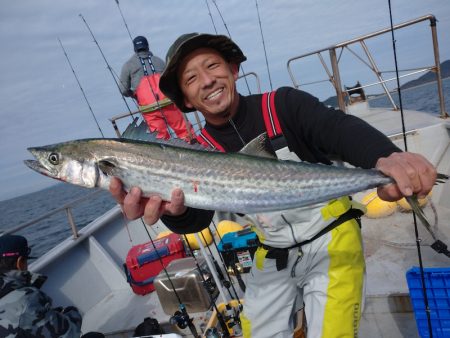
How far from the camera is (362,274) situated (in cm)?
249

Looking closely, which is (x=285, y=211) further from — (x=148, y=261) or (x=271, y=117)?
(x=148, y=261)

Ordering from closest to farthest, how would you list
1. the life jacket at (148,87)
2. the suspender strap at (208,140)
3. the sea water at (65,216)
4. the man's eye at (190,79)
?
the man's eye at (190,79) < the suspender strap at (208,140) < the life jacket at (148,87) < the sea water at (65,216)

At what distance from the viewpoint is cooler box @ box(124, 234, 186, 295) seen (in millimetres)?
5590

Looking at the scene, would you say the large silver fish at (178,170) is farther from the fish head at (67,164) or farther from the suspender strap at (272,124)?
the suspender strap at (272,124)

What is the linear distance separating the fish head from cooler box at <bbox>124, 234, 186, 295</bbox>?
351 centimetres

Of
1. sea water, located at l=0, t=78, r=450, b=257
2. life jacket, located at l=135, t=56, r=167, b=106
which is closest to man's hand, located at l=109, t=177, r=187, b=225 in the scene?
sea water, located at l=0, t=78, r=450, b=257

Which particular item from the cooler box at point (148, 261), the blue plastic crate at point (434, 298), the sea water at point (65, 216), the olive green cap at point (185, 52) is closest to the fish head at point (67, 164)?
the olive green cap at point (185, 52)

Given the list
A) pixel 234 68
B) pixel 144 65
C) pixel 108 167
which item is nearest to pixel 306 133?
pixel 234 68

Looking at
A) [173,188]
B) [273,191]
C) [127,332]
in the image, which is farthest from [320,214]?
[127,332]

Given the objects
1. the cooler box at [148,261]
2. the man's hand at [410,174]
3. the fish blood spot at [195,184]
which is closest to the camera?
the man's hand at [410,174]

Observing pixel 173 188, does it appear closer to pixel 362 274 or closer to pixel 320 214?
pixel 320 214

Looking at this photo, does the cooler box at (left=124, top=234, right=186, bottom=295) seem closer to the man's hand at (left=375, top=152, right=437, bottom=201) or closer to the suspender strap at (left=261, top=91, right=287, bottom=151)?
the suspender strap at (left=261, top=91, right=287, bottom=151)

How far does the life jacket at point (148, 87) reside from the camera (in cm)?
588

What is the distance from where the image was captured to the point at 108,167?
234 cm
